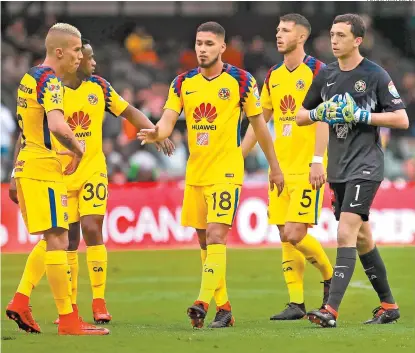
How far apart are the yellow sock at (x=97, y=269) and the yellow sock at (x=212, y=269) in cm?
140

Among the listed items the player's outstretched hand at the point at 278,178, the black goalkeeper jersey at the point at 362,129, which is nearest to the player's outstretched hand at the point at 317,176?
the black goalkeeper jersey at the point at 362,129

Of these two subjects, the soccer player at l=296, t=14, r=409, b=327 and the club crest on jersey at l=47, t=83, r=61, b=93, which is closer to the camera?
the club crest on jersey at l=47, t=83, r=61, b=93

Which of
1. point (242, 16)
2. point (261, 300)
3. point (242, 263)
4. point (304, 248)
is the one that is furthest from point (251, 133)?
point (242, 16)

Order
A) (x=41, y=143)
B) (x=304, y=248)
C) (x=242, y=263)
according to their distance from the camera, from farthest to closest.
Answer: (x=242, y=263) → (x=304, y=248) → (x=41, y=143)

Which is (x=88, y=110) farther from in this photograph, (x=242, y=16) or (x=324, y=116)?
(x=242, y=16)

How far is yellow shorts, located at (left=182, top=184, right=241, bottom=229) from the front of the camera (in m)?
10.3

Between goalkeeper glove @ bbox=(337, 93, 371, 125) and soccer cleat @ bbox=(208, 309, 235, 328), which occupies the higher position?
goalkeeper glove @ bbox=(337, 93, 371, 125)

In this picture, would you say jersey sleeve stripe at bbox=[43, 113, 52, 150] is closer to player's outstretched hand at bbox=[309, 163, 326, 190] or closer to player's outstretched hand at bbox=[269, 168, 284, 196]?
player's outstretched hand at bbox=[269, 168, 284, 196]

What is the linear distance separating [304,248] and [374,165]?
1.63 m

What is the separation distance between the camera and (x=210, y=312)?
12.0 metres

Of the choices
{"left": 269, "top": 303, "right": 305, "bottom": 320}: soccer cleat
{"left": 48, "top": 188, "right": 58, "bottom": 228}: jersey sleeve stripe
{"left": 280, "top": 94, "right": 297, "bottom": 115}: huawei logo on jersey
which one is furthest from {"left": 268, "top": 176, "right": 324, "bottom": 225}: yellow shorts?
{"left": 48, "top": 188, "right": 58, "bottom": 228}: jersey sleeve stripe

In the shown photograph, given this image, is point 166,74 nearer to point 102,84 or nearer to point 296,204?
point 102,84

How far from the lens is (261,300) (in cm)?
1295

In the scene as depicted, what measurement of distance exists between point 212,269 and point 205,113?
1430 mm
